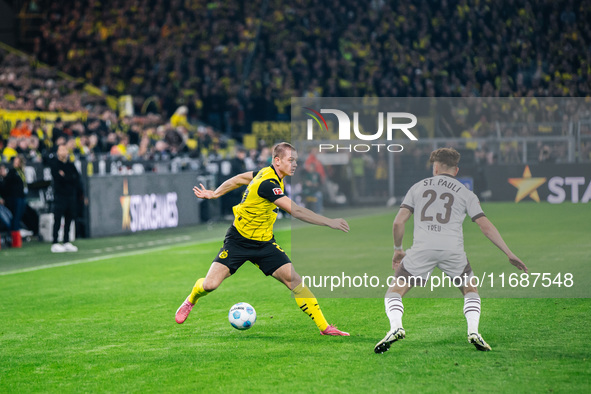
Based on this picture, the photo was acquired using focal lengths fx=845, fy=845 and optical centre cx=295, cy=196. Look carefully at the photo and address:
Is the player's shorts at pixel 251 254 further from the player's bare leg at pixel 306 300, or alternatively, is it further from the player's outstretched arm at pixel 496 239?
the player's outstretched arm at pixel 496 239

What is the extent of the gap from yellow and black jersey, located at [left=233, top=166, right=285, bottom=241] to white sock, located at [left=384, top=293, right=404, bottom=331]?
4.47 ft

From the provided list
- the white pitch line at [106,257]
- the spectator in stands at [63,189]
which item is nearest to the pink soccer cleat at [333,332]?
the white pitch line at [106,257]

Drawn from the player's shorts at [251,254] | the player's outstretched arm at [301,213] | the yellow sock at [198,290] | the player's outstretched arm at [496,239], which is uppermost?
the player's outstretched arm at [301,213]

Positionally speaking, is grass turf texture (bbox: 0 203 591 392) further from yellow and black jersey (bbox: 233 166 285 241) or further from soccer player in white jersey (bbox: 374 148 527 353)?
yellow and black jersey (bbox: 233 166 285 241)

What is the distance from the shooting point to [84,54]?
37.6 metres

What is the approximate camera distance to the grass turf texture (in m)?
5.97

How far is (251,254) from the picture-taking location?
7.80 meters

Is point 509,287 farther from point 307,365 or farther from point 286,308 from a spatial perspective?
point 307,365

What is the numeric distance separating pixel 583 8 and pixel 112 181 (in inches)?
778

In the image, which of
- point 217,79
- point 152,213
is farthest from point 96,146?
point 217,79

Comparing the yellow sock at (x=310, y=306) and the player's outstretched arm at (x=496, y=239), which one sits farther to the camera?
the yellow sock at (x=310, y=306)

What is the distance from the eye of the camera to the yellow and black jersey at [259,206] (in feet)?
24.4

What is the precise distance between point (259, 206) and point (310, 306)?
3.36 feet

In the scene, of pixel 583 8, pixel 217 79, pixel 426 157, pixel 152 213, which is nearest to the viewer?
pixel 426 157
